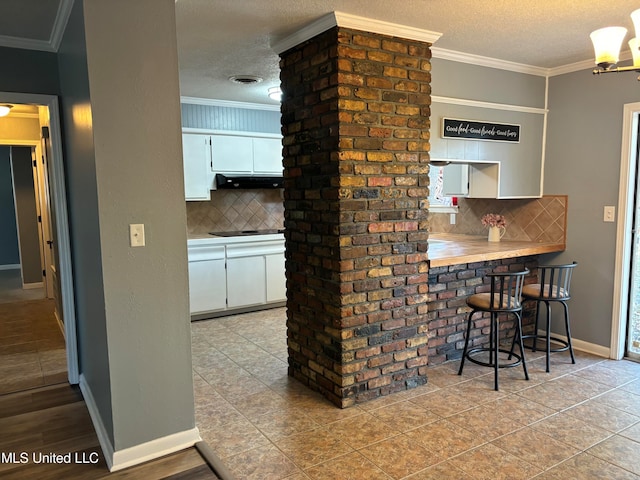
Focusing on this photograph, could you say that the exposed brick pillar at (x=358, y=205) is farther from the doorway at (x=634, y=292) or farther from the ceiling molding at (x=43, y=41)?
the doorway at (x=634, y=292)

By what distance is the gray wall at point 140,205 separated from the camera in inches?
85.4

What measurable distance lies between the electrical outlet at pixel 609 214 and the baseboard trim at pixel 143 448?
352 centimetres

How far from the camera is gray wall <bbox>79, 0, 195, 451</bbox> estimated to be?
7.12ft

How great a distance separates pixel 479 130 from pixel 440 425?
228 cm

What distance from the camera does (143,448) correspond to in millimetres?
2391

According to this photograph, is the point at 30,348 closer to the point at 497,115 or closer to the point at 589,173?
the point at 497,115

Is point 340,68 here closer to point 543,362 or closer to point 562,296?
point 562,296

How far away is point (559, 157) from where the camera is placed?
405 cm

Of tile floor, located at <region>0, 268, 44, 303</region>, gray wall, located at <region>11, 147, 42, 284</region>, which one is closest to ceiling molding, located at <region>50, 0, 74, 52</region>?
tile floor, located at <region>0, 268, 44, 303</region>

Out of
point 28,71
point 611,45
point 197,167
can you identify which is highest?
point 28,71

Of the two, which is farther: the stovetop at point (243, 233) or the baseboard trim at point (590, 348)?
the stovetop at point (243, 233)

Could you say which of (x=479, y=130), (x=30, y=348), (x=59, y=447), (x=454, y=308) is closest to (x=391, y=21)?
(x=479, y=130)

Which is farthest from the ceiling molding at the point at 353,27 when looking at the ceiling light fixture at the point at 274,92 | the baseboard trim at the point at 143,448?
the baseboard trim at the point at 143,448

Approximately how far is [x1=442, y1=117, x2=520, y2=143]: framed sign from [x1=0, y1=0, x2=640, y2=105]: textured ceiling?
0.52 meters
